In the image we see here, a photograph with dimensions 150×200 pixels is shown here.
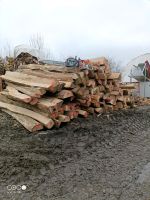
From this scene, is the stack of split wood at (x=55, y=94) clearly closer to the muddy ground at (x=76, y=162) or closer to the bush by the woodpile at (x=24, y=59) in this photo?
the muddy ground at (x=76, y=162)

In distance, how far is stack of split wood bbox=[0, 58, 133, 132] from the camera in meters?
7.77

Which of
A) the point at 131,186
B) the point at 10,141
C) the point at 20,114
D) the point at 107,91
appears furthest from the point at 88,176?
→ the point at 107,91

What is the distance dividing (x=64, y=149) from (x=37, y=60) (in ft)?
18.5

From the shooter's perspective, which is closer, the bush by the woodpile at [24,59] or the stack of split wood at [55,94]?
the stack of split wood at [55,94]

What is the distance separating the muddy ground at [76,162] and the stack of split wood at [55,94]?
260 mm

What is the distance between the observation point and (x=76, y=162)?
5973 millimetres

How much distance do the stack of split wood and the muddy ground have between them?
0.85ft

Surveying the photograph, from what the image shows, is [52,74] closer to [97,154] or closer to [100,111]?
[100,111]

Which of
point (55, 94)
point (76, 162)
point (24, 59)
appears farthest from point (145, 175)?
point (24, 59)

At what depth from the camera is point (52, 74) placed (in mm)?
8945

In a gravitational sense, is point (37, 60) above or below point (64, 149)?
above

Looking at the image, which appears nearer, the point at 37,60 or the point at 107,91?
the point at 107,91

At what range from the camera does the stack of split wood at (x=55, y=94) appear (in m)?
7.77

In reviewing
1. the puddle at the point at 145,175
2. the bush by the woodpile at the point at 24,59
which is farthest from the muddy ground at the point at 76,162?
the bush by the woodpile at the point at 24,59
